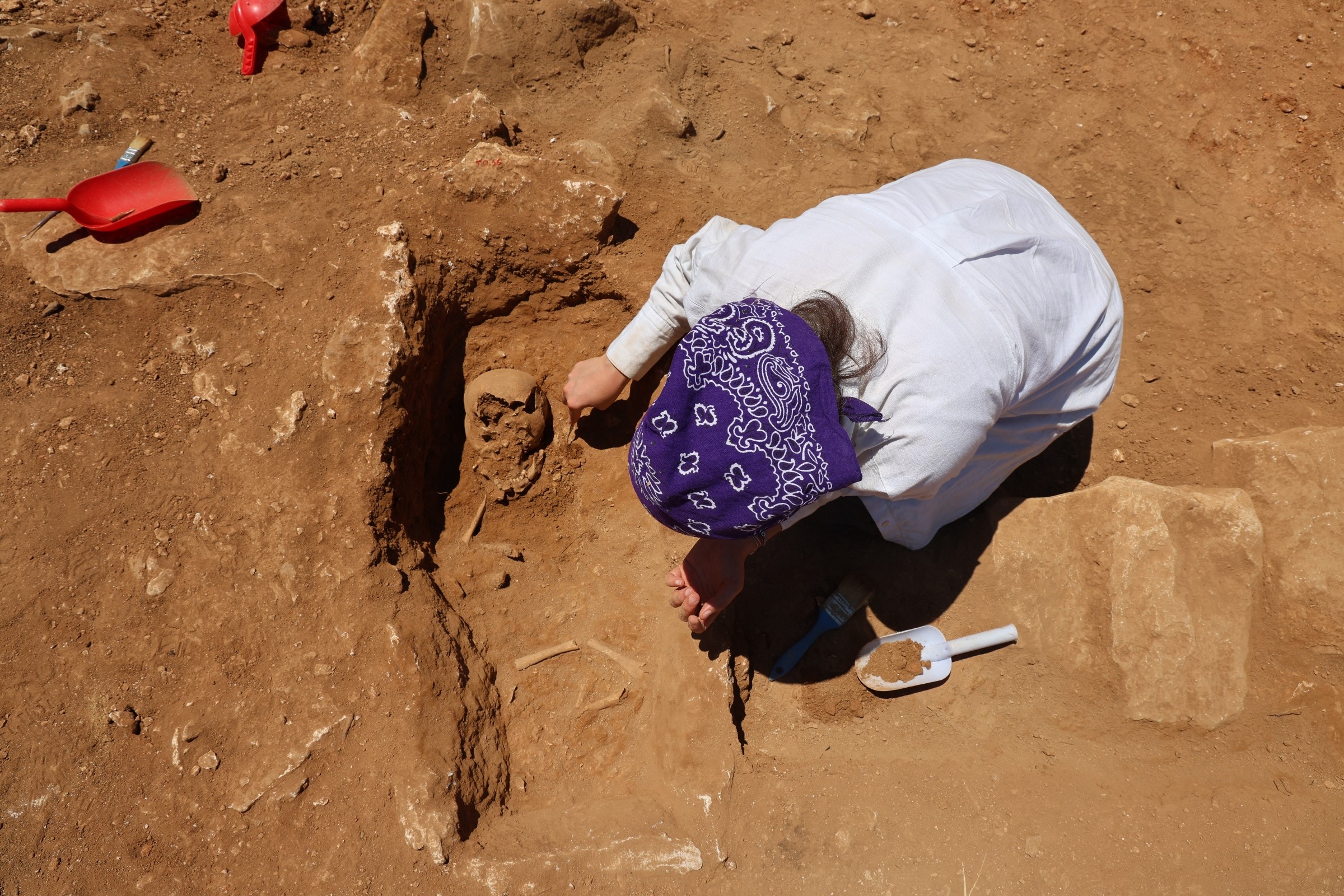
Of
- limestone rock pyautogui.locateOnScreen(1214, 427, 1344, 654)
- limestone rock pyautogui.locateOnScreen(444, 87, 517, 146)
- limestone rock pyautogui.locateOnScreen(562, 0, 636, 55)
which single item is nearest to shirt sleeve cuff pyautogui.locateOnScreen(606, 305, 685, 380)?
limestone rock pyautogui.locateOnScreen(444, 87, 517, 146)

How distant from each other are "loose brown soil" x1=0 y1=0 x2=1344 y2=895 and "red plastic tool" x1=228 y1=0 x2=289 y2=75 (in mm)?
82

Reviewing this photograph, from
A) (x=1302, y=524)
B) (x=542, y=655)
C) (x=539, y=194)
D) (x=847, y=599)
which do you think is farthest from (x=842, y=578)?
(x=539, y=194)

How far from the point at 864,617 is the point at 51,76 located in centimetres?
363

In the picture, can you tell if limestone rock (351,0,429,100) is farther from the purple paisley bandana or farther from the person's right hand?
the purple paisley bandana

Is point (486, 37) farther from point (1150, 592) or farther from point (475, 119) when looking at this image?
point (1150, 592)

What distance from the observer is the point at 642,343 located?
214 centimetres

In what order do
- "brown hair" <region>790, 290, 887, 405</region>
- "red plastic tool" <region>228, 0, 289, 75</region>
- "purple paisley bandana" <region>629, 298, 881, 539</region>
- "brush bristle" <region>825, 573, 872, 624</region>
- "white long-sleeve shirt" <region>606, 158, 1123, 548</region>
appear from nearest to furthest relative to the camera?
1. "purple paisley bandana" <region>629, 298, 881, 539</region>
2. "brown hair" <region>790, 290, 887, 405</region>
3. "white long-sleeve shirt" <region>606, 158, 1123, 548</region>
4. "brush bristle" <region>825, 573, 872, 624</region>
5. "red plastic tool" <region>228, 0, 289, 75</region>

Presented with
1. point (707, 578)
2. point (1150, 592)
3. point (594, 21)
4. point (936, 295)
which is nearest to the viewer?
point (936, 295)

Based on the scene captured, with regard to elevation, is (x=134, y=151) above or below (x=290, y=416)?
above

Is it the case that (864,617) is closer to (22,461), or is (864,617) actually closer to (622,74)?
(622,74)

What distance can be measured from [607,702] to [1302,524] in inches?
95.6

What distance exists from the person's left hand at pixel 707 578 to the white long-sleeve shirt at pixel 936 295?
1.66 feet

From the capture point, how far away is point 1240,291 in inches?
120

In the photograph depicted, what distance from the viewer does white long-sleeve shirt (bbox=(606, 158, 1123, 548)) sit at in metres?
1.58
